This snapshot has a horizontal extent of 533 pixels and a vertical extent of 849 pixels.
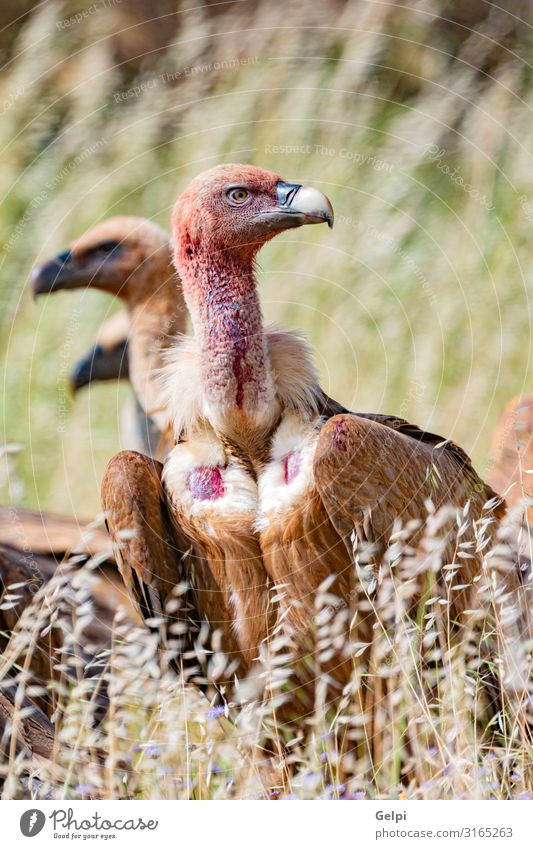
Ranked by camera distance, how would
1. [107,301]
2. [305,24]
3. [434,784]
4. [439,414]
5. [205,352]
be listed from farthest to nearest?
1. [107,301]
2. [439,414]
3. [305,24]
4. [205,352]
5. [434,784]

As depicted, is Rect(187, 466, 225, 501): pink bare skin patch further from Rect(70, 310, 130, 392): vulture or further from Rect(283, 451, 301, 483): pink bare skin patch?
Rect(70, 310, 130, 392): vulture

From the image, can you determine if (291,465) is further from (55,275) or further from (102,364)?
(102,364)

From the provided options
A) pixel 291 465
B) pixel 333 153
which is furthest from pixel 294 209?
pixel 333 153

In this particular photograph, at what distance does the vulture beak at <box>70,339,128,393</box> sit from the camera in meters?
3.76

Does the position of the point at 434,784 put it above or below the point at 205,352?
below

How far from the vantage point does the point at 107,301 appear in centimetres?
402

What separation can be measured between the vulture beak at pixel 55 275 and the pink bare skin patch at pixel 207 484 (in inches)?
38.0

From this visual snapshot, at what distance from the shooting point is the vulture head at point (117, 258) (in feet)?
11.6

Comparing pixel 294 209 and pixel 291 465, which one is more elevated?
pixel 294 209

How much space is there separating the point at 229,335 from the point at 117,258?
115 cm

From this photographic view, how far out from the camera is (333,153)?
11.6ft
